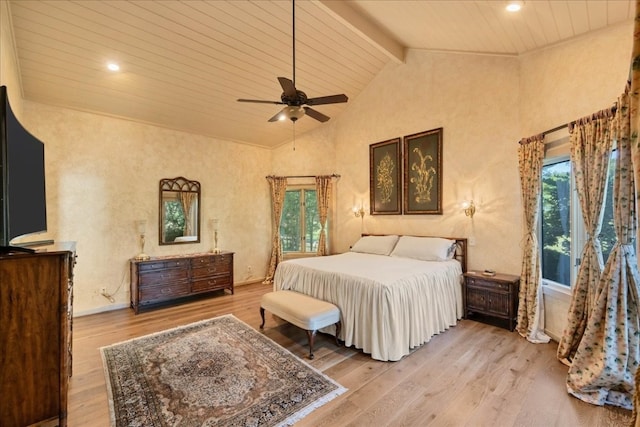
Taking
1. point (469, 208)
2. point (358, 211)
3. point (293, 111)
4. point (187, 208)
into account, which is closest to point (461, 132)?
point (469, 208)

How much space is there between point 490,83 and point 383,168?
2026 millimetres

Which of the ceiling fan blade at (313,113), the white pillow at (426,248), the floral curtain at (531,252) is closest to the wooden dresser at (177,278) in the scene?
the white pillow at (426,248)

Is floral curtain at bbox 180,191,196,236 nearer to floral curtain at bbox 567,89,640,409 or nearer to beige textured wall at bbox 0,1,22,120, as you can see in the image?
beige textured wall at bbox 0,1,22,120

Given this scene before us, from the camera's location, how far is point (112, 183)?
14.4ft

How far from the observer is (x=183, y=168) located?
513cm

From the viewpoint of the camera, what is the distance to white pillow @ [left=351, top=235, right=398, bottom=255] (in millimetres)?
4672

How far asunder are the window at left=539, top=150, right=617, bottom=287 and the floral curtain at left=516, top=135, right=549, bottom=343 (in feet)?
0.67

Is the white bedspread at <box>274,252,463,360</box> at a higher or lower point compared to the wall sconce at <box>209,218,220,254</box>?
lower

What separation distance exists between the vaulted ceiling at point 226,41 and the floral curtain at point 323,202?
1800 mm

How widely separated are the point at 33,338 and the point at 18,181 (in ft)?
3.46

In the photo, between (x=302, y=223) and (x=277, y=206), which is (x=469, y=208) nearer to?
(x=302, y=223)

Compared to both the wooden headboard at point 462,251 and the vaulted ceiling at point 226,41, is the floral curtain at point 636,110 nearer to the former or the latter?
the vaulted ceiling at point 226,41

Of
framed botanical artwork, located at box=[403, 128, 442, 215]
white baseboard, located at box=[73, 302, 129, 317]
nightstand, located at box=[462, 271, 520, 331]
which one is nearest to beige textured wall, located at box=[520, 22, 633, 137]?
framed botanical artwork, located at box=[403, 128, 442, 215]

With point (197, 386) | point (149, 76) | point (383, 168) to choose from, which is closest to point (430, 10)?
point (383, 168)
